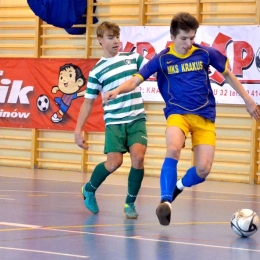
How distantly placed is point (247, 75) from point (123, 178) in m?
2.35

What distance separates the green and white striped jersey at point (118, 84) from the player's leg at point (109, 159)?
0.32 feet

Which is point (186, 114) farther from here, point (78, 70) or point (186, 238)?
point (78, 70)

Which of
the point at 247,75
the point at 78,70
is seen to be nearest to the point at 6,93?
the point at 78,70

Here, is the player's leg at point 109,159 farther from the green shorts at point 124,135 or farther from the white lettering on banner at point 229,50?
the white lettering on banner at point 229,50

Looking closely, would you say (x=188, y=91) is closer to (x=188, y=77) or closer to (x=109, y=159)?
(x=188, y=77)

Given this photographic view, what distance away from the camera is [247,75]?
10.8 meters

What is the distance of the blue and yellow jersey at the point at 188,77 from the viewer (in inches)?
219

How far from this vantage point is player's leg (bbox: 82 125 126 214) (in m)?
6.30

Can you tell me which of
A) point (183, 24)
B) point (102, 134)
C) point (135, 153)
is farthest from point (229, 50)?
point (183, 24)

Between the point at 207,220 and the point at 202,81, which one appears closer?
the point at 202,81

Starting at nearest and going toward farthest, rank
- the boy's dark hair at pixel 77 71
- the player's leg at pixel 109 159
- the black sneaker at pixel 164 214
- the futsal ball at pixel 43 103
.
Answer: the black sneaker at pixel 164 214 < the player's leg at pixel 109 159 < the boy's dark hair at pixel 77 71 < the futsal ball at pixel 43 103

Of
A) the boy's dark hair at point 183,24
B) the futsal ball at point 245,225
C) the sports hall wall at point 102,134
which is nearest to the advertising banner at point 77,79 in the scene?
the sports hall wall at point 102,134

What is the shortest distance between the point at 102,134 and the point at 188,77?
680cm

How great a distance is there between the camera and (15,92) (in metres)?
12.9
